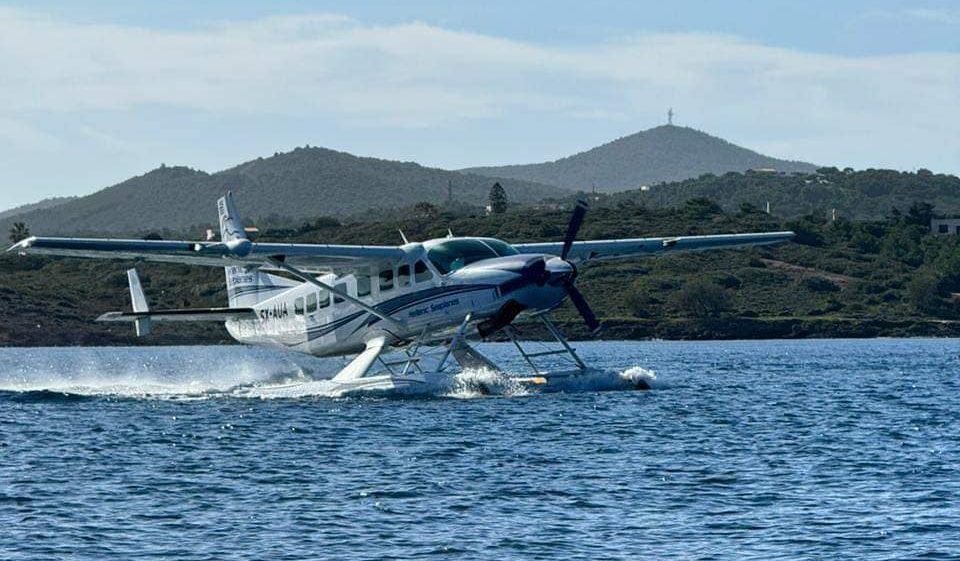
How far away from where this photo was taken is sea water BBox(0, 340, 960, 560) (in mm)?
17469

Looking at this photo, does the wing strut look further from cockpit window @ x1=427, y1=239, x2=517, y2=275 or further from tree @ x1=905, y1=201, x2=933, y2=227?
tree @ x1=905, y1=201, x2=933, y2=227

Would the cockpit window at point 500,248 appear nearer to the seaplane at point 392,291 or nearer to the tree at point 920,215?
the seaplane at point 392,291

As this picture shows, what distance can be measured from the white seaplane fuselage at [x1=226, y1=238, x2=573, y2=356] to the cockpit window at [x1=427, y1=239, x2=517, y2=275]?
24mm

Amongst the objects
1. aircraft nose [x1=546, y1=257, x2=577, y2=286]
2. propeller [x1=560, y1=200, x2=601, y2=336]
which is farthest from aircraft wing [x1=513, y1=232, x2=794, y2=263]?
aircraft nose [x1=546, y1=257, x2=577, y2=286]

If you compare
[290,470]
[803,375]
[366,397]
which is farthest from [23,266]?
[290,470]

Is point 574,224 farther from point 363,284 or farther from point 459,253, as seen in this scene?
point 363,284

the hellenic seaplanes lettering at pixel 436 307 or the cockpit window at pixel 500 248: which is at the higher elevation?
the cockpit window at pixel 500 248

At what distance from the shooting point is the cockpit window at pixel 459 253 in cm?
3428

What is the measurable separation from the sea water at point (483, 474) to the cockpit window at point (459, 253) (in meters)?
2.89

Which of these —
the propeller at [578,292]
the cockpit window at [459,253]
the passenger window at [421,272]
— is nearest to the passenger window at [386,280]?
the passenger window at [421,272]

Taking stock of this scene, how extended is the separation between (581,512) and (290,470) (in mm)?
6151

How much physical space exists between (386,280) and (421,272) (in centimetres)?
117

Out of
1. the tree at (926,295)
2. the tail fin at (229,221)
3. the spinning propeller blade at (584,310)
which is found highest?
the tail fin at (229,221)

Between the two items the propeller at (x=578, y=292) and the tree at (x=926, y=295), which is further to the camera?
the tree at (x=926, y=295)
